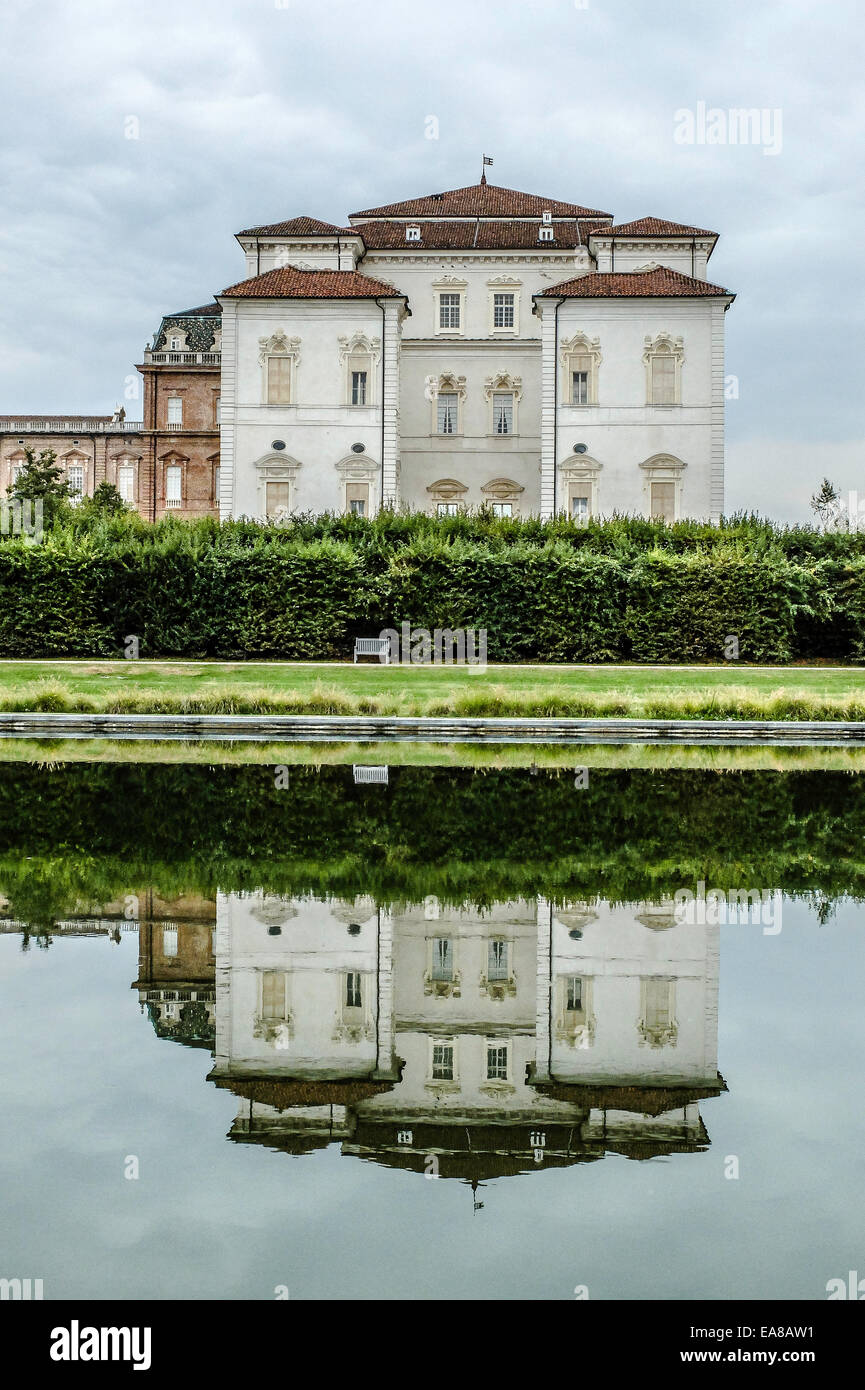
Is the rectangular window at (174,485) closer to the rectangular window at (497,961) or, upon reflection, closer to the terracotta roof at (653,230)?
the terracotta roof at (653,230)

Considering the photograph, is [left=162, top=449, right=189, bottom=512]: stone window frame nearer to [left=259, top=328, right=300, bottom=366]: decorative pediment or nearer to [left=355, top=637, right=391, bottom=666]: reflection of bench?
[left=259, top=328, right=300, bottom=366]: decorative pediment

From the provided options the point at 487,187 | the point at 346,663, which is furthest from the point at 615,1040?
the point at 487,187

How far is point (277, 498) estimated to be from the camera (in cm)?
5134

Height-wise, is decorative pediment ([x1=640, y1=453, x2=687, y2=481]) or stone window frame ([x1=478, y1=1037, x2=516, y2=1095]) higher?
decorative pediment ([x1=640, y1=453, x2=687, y2=481])

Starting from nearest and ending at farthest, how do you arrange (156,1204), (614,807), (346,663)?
(156,1204)
(614,807)
(346,663)

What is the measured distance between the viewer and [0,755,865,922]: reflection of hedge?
373 inches

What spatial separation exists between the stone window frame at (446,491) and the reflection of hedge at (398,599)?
64.9ft

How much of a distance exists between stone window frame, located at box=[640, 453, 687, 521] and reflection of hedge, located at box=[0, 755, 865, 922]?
34974 millimetres

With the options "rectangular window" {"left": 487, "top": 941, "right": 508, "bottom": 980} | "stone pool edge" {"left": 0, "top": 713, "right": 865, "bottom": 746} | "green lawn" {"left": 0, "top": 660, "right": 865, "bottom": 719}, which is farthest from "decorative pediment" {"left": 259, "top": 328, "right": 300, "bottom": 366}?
"rectangular window" {"left": 487, "top": 941, "right": 508, "bottom": 980}
